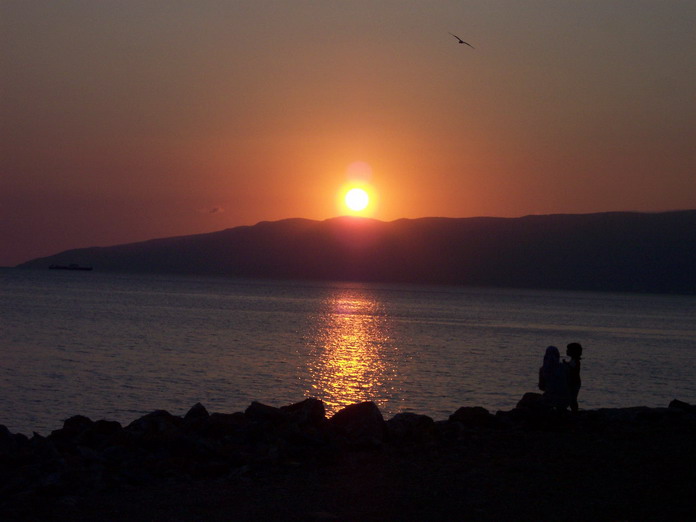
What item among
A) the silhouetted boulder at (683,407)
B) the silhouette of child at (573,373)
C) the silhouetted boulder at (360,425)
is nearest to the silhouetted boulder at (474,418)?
the silhouette of child at (573,373)

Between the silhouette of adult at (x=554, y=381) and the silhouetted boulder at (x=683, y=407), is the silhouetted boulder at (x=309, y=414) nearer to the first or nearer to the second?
the silhouette of adult at (x=554, y=381)

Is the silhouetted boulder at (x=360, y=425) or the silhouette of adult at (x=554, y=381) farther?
the silhouette of adult at (x=554, y=381)

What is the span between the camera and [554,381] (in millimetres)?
15156

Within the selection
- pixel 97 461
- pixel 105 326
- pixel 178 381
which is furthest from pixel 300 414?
pixel 105 326

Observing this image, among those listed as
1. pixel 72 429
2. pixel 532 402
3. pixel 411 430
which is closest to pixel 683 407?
pixel 532 402

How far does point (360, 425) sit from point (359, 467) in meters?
1.77

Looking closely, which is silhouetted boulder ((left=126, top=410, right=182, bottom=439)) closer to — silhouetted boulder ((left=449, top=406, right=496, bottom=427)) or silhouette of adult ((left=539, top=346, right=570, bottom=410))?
silhouetted boulder ((left=449, top=406, right=496, bottom=427))

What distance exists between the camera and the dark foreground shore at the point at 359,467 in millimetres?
9977

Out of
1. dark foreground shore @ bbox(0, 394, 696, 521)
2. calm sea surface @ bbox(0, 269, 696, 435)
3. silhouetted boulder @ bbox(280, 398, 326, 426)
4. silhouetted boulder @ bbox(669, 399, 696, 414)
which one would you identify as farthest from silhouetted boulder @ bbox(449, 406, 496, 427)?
calm sea surface @ bbox(0, 269, 696, 435)

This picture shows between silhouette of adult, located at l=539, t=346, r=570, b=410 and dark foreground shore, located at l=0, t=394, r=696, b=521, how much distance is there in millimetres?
349

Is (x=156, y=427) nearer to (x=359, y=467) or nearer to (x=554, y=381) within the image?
(x=359, y=467)

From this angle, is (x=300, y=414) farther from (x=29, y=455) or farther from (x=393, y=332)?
(x=393, y=332)

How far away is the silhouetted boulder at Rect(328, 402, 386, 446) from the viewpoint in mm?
13242

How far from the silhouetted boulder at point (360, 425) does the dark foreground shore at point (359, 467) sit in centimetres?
3
